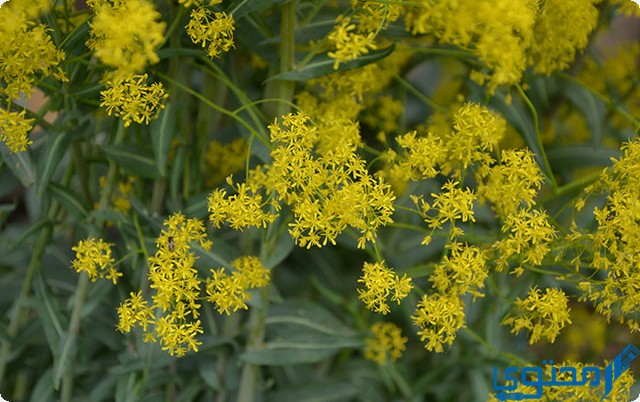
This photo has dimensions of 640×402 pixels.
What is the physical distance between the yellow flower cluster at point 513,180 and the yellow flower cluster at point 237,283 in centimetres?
25

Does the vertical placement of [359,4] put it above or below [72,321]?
above

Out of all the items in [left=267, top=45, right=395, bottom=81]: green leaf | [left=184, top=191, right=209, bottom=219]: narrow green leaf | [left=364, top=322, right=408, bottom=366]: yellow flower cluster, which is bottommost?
[left=364, top=322, right=408, bottom=366]: yellow flower cluster

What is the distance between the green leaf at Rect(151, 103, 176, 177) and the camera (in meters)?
0.80

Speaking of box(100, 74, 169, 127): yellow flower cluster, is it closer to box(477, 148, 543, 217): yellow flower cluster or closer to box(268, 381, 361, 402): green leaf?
box(477, 148, 543, 217): yellow flower cluster

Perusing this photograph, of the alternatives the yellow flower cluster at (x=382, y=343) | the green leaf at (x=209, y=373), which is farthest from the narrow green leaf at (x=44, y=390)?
the yellow flower cluster at (x=382, y=343)

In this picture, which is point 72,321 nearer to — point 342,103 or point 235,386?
point 235,386

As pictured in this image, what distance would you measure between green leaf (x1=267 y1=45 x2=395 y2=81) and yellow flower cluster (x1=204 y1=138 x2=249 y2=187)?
0.16 meters

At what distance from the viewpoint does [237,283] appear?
0.72m

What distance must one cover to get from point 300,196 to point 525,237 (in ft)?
0.69

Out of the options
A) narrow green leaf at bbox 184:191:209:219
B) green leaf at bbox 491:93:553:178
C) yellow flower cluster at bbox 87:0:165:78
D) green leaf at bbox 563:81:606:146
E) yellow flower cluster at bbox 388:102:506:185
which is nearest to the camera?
yellow flower cluster at bbox 87:0:165:78

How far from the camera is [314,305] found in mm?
960

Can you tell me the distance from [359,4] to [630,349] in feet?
1.50

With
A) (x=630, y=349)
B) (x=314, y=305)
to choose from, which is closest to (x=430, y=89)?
(x=314, y=305)

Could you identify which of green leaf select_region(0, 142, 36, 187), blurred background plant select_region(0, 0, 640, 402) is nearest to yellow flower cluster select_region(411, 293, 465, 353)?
blurred background plant select_region(0, 0, 640, 402)
